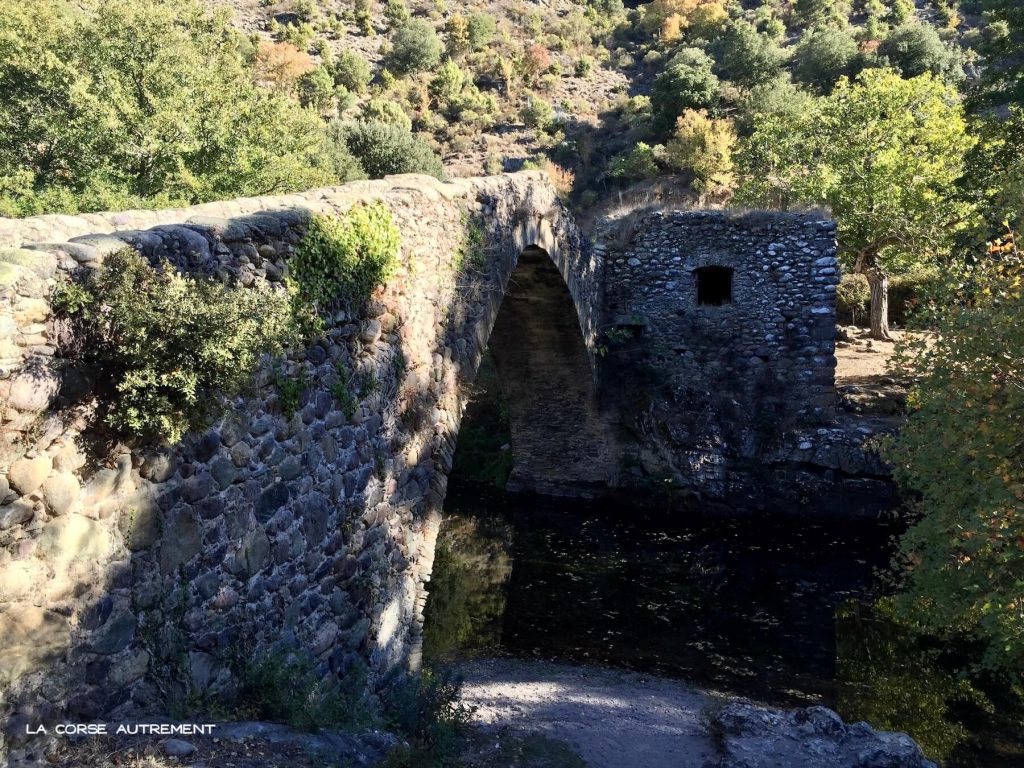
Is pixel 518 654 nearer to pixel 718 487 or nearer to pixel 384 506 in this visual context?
pixel 384 506

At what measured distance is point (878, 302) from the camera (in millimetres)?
16688

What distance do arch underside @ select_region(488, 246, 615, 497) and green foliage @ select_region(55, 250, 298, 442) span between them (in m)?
9.11

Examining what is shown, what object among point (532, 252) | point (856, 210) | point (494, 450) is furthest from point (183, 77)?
point (856, 210)

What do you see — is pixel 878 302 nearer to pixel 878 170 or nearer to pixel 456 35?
pixel 878 170

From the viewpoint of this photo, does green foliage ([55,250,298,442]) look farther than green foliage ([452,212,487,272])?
No

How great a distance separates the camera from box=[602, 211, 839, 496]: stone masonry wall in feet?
43.7

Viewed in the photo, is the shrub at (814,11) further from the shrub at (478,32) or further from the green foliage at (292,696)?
the green foliage at (292,696)

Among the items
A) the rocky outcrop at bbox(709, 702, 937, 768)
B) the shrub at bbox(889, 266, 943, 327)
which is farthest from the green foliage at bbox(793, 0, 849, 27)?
the rocky outcrop at bbox(709, 702, 937, 768)

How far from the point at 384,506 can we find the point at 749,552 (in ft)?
26.9

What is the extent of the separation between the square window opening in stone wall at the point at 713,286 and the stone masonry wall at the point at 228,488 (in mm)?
8253

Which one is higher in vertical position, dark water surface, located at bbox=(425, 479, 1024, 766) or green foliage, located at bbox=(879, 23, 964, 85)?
green foliage, located at bbox=(879, 23, 964, 85)

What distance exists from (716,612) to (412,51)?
32.4 metres

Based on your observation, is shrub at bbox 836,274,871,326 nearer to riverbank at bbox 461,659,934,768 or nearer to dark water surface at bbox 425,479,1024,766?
dark water surface at bbox 425,479,1024,766

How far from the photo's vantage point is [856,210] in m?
15.4
